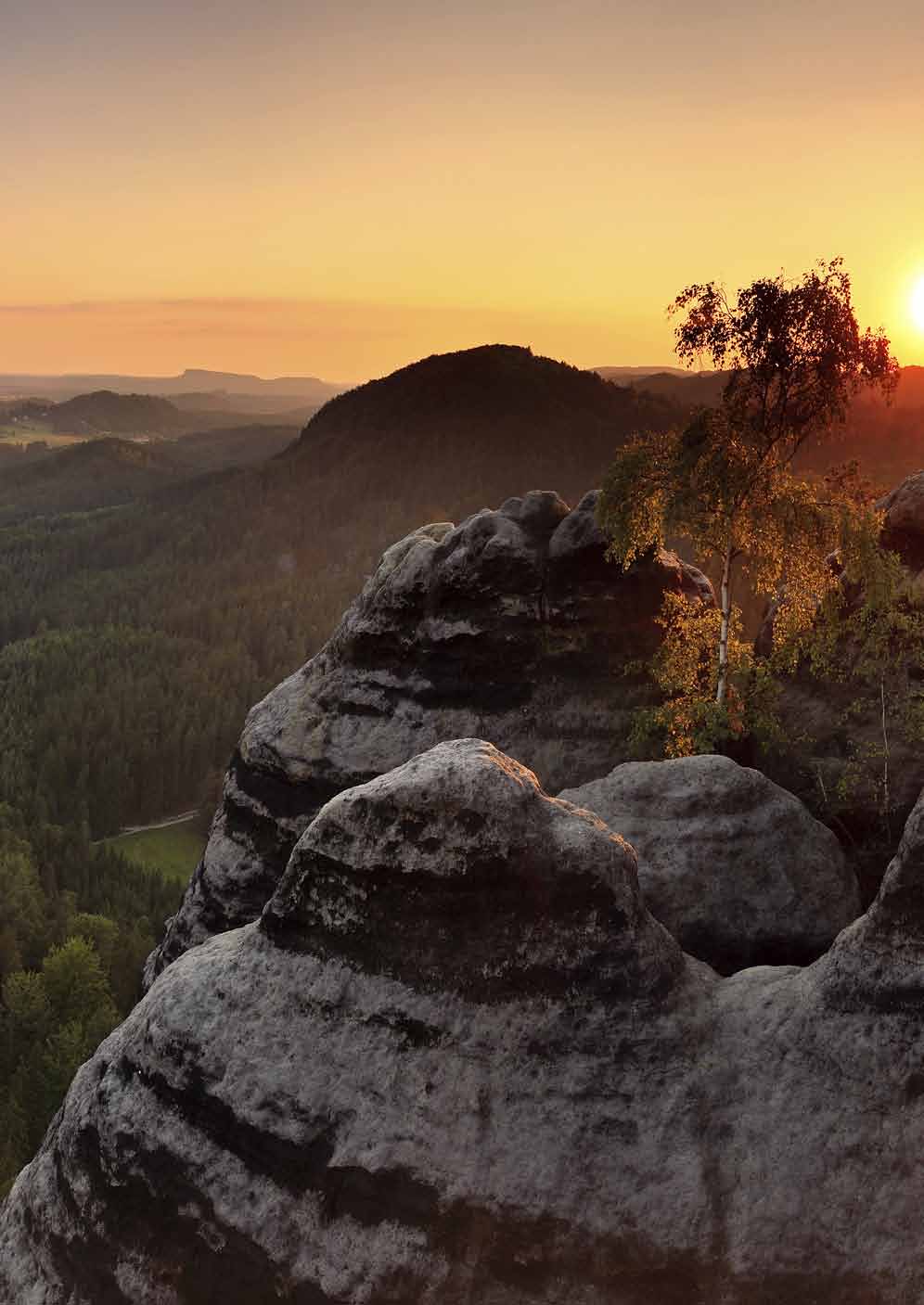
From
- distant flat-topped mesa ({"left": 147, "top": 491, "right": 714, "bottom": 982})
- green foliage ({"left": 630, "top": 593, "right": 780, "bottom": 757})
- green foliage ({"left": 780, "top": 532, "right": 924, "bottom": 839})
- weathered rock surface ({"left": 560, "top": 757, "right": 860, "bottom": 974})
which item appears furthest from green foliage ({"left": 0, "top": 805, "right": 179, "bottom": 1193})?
green foliage ({"left": 780, "top": 532, "right": 924, "bottom": 839})

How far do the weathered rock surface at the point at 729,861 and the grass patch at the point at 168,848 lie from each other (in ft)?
412

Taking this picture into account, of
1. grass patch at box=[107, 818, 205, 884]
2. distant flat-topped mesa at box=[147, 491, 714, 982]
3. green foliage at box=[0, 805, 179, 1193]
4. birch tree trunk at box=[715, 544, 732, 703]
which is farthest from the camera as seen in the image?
grass patch at box=[107, 818, 205, 884]

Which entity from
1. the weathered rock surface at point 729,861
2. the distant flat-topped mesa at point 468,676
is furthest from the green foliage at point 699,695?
the weathered rock surface at point 729,861

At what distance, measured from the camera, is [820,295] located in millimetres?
32562

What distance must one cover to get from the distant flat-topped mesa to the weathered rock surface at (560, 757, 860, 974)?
914 cm

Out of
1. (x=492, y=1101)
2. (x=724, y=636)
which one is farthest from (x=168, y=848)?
(x=492, y=1101)

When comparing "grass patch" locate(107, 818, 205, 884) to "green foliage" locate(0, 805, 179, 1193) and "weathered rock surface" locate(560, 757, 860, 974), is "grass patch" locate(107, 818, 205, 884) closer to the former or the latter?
"green foliage" locate(0, 805, 179, 1193)

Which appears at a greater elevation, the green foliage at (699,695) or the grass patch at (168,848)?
the green foliage at (699,695)

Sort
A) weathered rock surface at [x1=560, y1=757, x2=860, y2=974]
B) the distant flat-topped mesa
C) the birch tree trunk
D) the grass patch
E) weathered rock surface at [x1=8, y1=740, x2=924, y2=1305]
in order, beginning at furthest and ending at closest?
1. the grass patch
2. the distant flat-topped mesa
3. the birch tree trunk
4. weathered rock surface at [x1=560, y1=757, x2=860, y2=974]
5. weathered rock surface at [x1=8, y1=740, x2=924, y2=1305]

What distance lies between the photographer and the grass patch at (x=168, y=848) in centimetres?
14612

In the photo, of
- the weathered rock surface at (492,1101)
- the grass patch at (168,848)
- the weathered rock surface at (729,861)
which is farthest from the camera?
the grass patch at (168,848)

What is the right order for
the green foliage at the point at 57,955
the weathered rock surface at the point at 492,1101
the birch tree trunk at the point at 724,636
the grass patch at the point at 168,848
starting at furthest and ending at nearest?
the grass patch at the point at 168,848
the green foliage at the point at 57,955
the birch tree trunk at the point at 724,636
the weathered rock surface at the point at 492,1101

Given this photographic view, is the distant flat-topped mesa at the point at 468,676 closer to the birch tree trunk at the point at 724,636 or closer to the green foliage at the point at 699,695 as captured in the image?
the green foliage at the point at 699,695

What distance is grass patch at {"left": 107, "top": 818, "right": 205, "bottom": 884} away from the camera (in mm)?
146125
